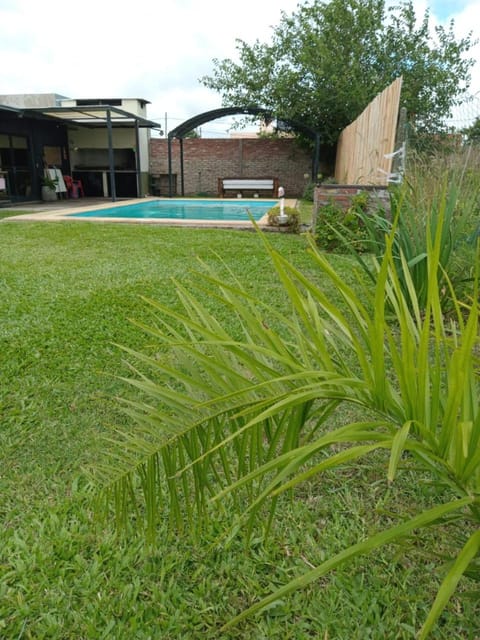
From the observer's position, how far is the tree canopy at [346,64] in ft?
49.8

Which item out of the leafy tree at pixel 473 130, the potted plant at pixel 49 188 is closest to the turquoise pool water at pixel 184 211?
the potted plant at pixel 49 188

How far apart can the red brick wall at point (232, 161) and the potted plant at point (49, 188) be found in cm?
463

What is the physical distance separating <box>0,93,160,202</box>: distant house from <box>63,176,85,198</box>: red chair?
433 millimetres

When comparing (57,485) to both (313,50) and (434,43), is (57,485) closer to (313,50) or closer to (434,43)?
(313,50)

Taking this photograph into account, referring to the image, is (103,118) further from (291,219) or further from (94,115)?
(291,219)

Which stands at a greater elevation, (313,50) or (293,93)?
(313,50)

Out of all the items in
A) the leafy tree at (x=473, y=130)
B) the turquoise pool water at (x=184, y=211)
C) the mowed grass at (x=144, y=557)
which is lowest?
the mowed grass at (x=144, y=557)

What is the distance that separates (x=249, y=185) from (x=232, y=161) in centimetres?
137

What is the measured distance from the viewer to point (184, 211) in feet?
42.8

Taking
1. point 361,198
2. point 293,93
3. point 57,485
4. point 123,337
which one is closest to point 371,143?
point 361,198

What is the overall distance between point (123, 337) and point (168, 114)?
→ 97.1ft

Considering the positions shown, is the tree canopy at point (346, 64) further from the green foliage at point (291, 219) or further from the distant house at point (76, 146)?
the green foliage at point (291, 219)

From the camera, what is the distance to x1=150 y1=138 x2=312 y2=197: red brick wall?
18109mm

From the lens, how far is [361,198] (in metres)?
6.30
